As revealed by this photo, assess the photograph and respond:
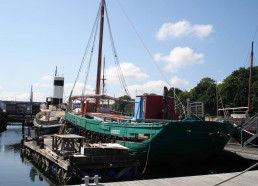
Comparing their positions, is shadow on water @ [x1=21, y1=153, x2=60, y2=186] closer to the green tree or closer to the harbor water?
the harbor water

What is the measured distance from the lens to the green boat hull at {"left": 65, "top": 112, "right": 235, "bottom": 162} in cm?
1730

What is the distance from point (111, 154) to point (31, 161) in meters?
12.1

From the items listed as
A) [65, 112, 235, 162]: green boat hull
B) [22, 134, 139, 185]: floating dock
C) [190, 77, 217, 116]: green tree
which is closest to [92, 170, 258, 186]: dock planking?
[22, 134, 139, 185]: floating dock

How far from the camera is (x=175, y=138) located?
1747 cm

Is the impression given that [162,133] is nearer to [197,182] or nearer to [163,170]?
[163,170]

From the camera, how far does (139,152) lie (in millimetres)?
18266

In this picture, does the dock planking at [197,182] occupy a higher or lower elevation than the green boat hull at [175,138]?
lower

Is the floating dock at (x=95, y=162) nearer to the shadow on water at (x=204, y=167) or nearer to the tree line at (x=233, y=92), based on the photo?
the shadow on water at (x=204, y=167)

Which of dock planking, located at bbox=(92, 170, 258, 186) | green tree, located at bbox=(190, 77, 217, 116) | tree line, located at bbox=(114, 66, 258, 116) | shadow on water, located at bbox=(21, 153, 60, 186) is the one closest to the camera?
dock planking, located at bbox=(92, 170, 258, 186)

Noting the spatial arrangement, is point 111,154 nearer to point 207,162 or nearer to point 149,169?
point 149,169

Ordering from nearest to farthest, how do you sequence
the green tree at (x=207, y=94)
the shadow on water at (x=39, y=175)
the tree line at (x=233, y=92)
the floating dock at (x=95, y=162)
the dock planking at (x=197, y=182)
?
the dock planking at (x=197, y=182), the floating dock at (x=95, y=162), the shadow on water at (x=39, y=175), the tree line at (x=233, y=92), the green tree at (x=207, y=94)

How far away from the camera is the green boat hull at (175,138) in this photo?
17.3 m

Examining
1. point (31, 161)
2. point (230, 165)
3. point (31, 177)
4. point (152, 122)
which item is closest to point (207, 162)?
point (230, 165)

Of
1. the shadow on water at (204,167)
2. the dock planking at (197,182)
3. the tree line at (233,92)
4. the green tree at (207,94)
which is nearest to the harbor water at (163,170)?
the shadow on water at (204,167)
